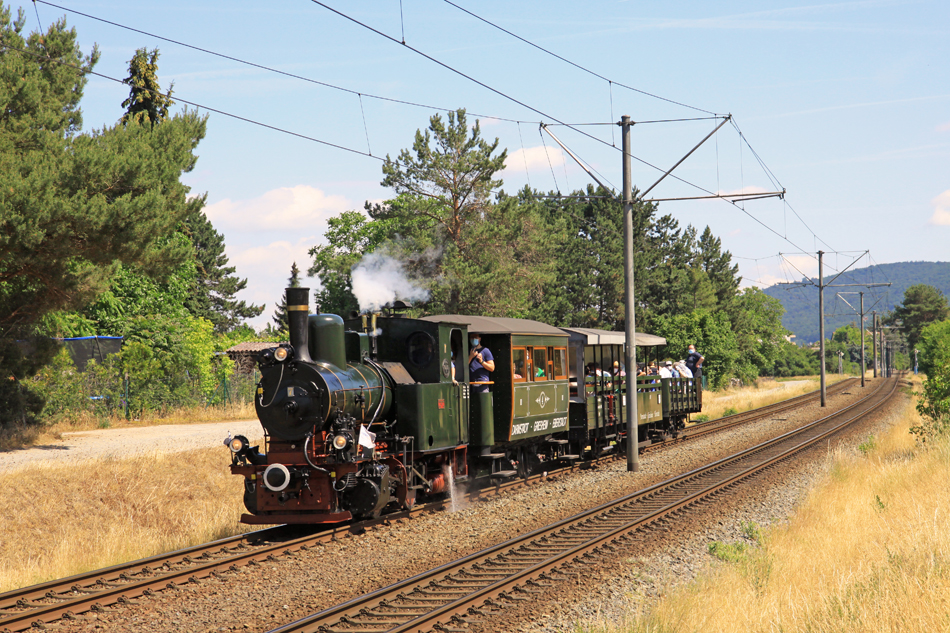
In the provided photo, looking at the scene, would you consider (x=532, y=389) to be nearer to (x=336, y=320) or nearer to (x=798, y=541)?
(x=336, y=320)

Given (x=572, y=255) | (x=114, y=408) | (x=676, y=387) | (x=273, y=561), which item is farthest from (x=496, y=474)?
(x=572, y=255)

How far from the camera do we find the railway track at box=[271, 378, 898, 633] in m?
7.14

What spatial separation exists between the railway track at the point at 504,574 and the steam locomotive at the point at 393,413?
2.22 metres

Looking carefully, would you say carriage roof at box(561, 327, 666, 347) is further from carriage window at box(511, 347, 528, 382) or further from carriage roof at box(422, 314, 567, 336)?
carriage window at box(511, 347, 528, 382)

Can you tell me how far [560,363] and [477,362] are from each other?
3149 millimetres

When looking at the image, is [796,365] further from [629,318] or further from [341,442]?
[341,442]

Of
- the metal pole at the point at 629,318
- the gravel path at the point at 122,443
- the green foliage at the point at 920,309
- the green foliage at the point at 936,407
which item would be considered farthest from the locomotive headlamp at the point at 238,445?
the green foliage at the point at 920,309

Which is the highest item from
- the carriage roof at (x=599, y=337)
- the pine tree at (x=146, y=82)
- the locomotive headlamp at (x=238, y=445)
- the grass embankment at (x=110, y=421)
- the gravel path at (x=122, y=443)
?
the pine tree at (x=146, y=82)

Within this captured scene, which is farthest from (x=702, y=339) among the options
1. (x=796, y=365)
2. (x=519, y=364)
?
(x=796, y=365)

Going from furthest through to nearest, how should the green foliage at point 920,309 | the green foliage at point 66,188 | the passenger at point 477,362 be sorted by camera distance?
the green foliage at point 920,309 → the green foliage at point 66,188 → the passenger at point 477,362

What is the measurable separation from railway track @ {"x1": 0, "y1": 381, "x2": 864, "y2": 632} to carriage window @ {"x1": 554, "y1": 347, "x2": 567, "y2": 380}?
5.25 meters

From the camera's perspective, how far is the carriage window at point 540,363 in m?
15.2

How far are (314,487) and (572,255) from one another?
4162 cm

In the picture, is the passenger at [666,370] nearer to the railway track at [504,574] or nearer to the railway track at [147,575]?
the railway track at [504,574]
